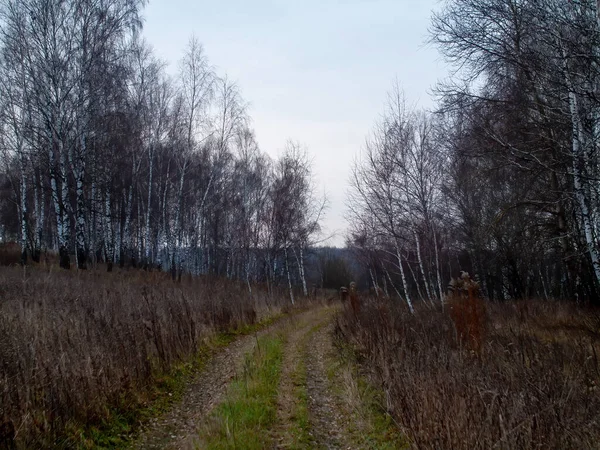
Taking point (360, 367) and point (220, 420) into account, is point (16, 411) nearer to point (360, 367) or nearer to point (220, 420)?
point (220, 420)

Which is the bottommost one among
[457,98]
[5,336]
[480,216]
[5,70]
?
[5,336]

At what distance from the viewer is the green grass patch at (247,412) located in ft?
14.2

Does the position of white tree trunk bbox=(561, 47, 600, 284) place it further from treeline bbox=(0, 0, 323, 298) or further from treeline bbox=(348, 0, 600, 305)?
treeline bbox=(0, 0, 323, 298)

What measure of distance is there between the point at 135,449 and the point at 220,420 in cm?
94

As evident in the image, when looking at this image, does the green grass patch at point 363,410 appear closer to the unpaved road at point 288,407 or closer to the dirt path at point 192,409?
the unpaved road at point 288,407

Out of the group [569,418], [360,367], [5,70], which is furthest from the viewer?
[5,70]

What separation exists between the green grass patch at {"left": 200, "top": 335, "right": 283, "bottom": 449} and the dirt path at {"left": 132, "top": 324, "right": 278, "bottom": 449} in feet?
0.73

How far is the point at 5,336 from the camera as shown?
5.04 metres

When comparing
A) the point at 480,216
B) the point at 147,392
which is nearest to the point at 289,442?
the point at 147,392

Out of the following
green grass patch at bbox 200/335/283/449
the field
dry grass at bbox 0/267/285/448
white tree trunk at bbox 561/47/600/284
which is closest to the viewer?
the field

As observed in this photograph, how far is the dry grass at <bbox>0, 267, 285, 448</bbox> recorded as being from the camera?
13.8 feet

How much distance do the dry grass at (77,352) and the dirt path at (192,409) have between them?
0.53 meters

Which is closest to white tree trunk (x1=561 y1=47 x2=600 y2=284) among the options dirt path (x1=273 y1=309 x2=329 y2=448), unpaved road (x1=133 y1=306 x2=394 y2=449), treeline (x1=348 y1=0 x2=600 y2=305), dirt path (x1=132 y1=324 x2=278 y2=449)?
treeline (x1=348 y1=0 x2=600 y2=305)

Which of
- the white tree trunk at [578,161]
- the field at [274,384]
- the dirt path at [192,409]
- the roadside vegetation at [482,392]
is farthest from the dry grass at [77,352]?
the white tree trunk at [578,161]
